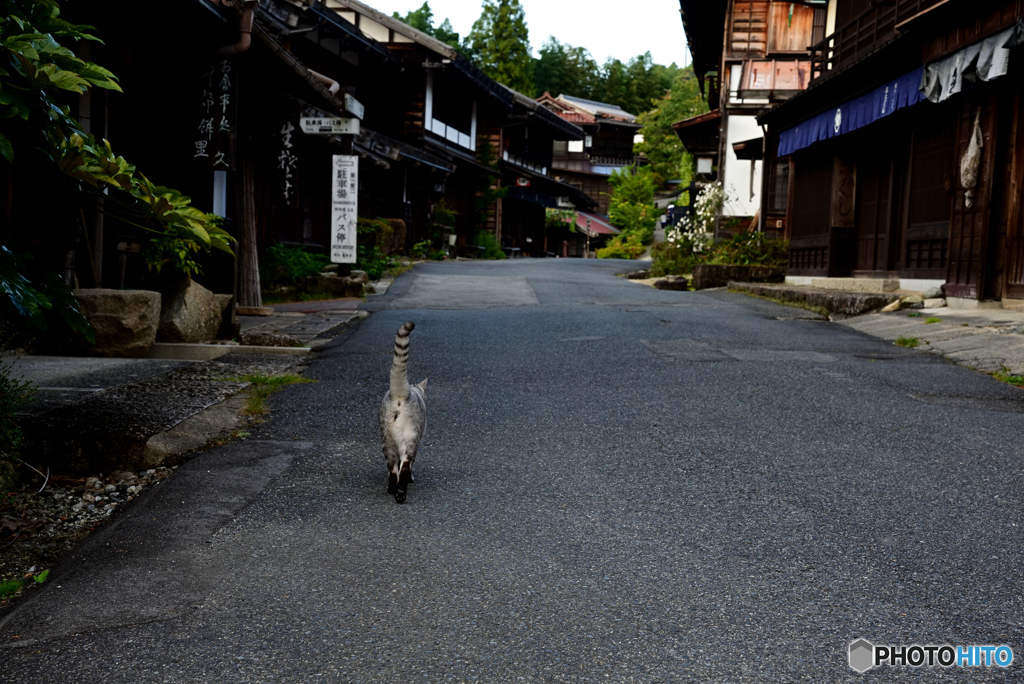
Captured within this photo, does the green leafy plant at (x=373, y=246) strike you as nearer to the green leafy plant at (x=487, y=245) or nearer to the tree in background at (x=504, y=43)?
the green leafy plant at (x=487, y=245)

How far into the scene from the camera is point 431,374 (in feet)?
23.4

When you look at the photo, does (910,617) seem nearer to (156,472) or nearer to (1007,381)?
(156,472)

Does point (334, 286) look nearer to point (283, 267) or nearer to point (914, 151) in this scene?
point (283, 267)

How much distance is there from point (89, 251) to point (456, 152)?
22265mm

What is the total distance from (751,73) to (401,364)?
76.2 feet

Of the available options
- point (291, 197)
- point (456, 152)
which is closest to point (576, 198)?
point (456, 152)

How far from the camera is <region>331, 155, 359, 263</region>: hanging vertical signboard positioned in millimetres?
14742

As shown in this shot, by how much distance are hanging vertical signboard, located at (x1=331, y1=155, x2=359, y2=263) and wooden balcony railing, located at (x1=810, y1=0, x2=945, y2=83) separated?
924cm

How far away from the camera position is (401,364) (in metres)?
3.89

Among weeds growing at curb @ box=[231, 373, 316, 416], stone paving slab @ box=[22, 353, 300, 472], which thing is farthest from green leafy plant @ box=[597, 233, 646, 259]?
stone paving slab @ box=[22, 353, 300, 472]

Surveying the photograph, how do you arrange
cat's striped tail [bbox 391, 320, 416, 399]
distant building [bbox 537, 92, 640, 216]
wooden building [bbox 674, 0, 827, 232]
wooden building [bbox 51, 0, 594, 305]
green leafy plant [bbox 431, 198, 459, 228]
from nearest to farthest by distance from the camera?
1. cat's striped tail [bbox 391, 320, 416, 399]
2. wooden building [bbox 51, 0, 594, 305]
3. wooden building [bbox 674, 0, 827, 232]
4. green leafy plant [bbox 431, 198, 459, 228]
5. distant building [bbox 537, 92, 640, 216]

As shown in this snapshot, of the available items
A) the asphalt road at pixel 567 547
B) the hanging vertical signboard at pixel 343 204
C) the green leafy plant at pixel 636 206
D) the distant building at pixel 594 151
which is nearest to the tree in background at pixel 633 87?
the distant building at pixel 594 151

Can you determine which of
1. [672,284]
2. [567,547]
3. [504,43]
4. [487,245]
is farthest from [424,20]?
[567,547]

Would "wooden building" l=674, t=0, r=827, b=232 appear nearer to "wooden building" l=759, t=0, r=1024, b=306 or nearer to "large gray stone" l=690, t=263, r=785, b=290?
"wooden building" l=759, t=0, r=1024, b=306
